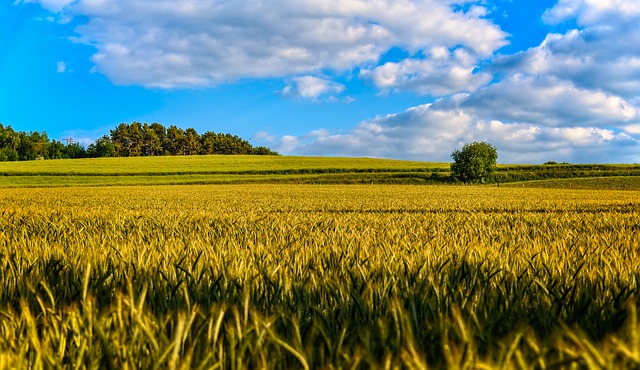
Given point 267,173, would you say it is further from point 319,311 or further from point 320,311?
point 319,311

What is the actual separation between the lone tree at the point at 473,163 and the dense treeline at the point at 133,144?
4386 inches

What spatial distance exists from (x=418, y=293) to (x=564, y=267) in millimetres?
1320

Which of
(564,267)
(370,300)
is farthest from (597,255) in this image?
(370,300)

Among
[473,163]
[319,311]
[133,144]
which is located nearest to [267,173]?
[473,163]

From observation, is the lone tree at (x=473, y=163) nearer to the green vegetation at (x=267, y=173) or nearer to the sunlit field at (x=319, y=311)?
the green vegetation at (x=267, y=173)

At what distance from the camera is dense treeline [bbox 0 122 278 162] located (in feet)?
493

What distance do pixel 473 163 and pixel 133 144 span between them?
12726 centimetres

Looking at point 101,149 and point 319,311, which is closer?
point 319,311

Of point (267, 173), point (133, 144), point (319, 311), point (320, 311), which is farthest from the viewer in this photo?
point (133, 144)

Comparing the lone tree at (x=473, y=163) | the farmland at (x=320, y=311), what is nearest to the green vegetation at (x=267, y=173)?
the lone tree at (x=473, y=163)

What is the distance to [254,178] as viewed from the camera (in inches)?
3071

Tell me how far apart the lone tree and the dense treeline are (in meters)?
111

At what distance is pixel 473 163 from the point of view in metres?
88.8

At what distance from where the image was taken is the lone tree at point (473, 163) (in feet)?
290
